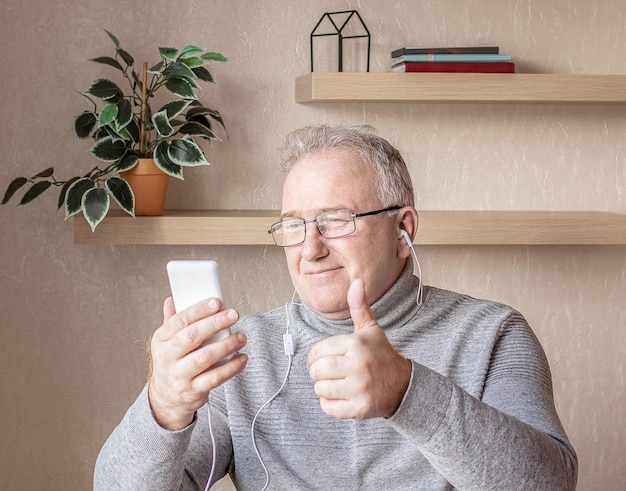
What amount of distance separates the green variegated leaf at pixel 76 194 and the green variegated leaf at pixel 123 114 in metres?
0.18

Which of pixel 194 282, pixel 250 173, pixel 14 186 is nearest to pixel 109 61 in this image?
pixel 14 186

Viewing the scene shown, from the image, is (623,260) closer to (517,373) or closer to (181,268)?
(517,373)

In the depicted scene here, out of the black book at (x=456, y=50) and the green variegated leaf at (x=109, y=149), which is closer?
the green variegated leaf at (x=109, y=149)

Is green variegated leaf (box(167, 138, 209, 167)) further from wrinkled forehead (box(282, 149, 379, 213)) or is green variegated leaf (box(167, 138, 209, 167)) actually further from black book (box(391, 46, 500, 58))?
wrinkled forehead (box(282, 149, 379, 213))

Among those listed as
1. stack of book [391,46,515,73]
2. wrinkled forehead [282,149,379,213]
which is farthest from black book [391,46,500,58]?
wrinkled forehead [282,149,379,213]

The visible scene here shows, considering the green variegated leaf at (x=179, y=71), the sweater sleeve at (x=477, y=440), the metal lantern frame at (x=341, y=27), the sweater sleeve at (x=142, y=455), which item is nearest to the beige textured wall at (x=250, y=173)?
the metal lantern frame at (x=341, y=27)

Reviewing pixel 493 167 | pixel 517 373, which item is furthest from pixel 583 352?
pixel 517 373

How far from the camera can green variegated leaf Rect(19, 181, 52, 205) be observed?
92.2 inches

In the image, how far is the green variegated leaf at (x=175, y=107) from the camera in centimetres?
234

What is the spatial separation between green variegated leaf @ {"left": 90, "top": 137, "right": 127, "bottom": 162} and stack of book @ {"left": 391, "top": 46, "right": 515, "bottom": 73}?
2.71 feet

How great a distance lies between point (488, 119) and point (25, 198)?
1.41 metres

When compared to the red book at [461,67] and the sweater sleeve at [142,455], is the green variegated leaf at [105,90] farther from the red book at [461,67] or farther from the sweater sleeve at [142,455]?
the sweater sleeve at [142,455]

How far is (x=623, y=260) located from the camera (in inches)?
110

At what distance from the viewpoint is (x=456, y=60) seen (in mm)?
2449
